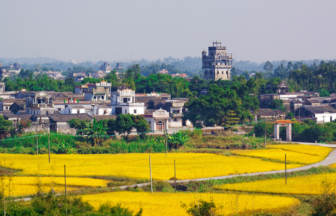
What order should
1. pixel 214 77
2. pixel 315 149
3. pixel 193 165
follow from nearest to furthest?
pixel 193 165, pixel 315 149, pixel 214 77

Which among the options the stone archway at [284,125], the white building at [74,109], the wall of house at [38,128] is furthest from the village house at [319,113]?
the wall of house at [38,128]

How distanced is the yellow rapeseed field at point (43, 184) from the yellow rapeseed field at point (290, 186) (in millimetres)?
5894

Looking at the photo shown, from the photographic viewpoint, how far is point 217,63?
8631 centimetres

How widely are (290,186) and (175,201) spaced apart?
5.97m

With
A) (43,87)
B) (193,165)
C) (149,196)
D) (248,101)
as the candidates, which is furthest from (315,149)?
(43,87)

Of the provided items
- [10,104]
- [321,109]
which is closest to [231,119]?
[321,109]

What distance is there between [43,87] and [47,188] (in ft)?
169

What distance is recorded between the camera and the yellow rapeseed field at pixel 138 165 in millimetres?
28391

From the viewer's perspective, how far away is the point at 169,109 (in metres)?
52.3

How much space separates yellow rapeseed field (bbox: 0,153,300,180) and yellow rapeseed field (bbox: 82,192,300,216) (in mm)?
4025

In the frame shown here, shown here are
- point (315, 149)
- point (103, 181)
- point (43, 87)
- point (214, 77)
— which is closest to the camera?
point (103, 181)

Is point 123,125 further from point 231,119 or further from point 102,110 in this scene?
point 231,119

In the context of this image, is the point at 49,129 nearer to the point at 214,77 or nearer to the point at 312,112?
the point at 312,112

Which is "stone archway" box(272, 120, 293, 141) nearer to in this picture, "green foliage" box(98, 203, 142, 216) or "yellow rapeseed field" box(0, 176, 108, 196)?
"yellow rapeseed field" box(0, 176, 108, 196)
